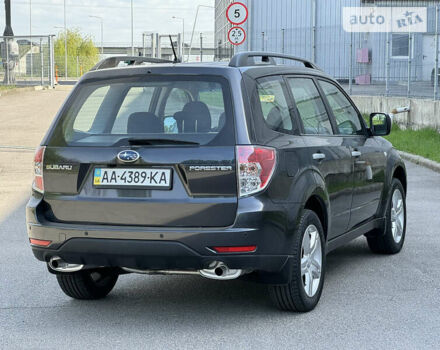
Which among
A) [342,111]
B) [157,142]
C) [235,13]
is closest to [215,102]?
[157,142]

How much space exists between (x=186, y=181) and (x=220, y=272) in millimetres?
561

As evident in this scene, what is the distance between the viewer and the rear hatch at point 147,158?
17.6 ft

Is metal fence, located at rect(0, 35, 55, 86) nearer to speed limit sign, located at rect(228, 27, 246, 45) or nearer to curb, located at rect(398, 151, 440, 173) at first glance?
speed limit sign, located at rect(228, 27, 246, 45)

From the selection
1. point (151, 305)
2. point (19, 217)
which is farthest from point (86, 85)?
point (19, 217)

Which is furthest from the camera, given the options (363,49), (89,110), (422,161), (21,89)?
(21,89)

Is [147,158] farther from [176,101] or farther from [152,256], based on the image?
[152,256]

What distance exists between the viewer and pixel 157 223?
5410 millimetres

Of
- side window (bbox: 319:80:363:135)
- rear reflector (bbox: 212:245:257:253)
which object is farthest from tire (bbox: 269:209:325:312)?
side window (bbox: 319:80:363:135)

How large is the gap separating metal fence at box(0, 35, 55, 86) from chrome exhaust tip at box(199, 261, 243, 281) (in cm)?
4012

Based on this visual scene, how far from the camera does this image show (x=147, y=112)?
→ 5.79 metres

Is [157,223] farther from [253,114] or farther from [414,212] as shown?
[414,212]

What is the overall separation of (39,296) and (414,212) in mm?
5253

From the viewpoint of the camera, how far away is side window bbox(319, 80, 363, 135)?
23.1ft

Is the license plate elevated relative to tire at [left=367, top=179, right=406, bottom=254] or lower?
elevated
